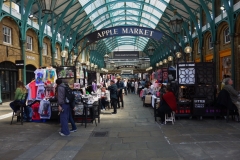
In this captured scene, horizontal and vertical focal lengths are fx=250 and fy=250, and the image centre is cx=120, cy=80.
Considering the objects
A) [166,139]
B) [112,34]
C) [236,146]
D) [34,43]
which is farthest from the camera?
[34,43]

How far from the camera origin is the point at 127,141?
20.0 feet

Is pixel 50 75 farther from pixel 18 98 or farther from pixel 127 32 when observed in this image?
pixel 127 32

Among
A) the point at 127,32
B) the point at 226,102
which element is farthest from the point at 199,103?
the point at 127,32

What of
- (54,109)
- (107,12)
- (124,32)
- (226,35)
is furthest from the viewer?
(107,12)

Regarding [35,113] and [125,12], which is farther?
[125,12]

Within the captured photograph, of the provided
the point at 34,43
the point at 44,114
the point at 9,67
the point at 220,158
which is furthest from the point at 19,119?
the point at 34,43

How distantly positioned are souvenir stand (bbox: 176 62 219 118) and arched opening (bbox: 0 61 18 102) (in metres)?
11.3

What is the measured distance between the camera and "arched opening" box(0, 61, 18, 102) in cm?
1573

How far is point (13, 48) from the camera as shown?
53.1 feet

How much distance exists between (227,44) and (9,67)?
14226 millimetres

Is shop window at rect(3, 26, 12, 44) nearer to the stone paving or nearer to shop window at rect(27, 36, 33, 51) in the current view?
shop window at rect(27, 36, 33, 51)

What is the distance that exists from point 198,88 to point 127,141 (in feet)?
14.9

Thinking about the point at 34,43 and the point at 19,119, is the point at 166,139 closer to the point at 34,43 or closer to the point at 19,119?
the point at 19,119

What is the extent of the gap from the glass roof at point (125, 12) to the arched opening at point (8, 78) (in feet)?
29.2
